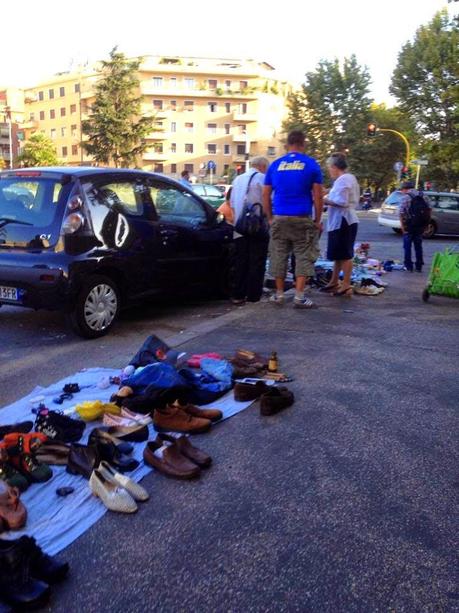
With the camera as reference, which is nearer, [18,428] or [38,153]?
[18,428]

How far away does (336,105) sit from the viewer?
56938 mm

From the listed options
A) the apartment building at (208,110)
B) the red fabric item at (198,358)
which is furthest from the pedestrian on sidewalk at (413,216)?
the apartment building at (208,110)

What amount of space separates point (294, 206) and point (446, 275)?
7.21 ft

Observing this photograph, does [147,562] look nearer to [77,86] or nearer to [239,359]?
[239,359]

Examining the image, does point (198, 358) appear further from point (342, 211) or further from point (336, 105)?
point (336, 105)

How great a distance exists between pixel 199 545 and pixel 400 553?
0.84m

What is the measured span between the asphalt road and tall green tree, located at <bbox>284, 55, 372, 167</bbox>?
5445cm

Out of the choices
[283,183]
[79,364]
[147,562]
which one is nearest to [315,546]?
[147,562]

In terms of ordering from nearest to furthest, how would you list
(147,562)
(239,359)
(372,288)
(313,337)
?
(147,562), (239,359), (313,337), (372,288)

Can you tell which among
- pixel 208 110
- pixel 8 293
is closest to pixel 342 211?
pixel 8 293

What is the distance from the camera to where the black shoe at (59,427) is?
3600 mm

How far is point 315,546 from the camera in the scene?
101 inches

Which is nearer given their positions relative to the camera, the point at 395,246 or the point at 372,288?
the point at 372,288

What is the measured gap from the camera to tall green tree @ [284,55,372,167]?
56719 mm
